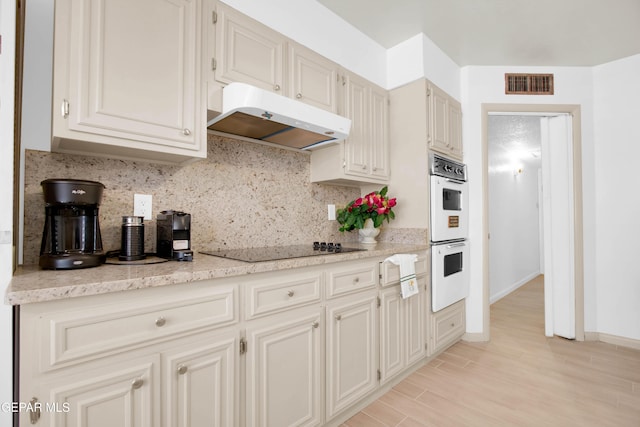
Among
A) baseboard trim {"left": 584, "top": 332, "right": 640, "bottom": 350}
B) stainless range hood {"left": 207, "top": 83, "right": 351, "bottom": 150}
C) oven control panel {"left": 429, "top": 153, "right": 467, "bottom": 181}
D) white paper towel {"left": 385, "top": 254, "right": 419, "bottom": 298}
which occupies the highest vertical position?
stainless range hood {"left": 207, "top": 83, "right": 351, "bottom": 150}

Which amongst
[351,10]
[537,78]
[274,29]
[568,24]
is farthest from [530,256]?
[274,29]

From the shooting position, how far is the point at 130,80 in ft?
4.18

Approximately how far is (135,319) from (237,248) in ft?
3.10

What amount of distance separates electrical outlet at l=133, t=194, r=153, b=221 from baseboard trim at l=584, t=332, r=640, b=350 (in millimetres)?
3884

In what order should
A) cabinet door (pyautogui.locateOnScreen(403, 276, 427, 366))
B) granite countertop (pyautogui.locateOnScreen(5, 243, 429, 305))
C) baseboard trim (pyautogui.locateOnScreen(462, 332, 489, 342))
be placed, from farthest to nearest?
baseboard trim (pyautogui.locateOnScreen(462, 332, 489, 342)), cabinet door (pyautogui.locateOnScreen(403, 276, 427, 366)), granite countertop (pyautogui.locateOnScreen(5, 243, 429, 305))

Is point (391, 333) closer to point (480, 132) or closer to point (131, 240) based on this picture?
point (131, 240)

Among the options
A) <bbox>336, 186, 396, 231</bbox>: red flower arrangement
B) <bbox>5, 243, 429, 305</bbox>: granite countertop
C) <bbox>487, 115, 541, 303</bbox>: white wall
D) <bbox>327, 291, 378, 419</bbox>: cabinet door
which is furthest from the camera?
<bbox>487, 115, 541, 303</bbox>: white wall

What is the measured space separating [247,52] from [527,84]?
284 centimetres

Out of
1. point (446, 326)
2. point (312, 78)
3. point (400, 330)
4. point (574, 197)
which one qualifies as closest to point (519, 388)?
point (446, 326)

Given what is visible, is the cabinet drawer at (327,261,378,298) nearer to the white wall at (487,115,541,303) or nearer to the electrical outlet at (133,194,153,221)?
the electrical outlet at (133,194,153,221)

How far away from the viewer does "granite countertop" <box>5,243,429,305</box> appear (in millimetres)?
830

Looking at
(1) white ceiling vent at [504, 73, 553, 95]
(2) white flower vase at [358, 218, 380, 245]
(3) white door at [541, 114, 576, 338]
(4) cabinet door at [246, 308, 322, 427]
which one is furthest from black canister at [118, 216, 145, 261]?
(3) white door at [541, 114, 576, 338]

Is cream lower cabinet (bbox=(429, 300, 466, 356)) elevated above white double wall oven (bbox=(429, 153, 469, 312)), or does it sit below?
below

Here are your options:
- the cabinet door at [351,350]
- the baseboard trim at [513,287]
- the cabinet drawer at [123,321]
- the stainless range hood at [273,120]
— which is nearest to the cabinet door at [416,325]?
the cabinet door at [351,350]
